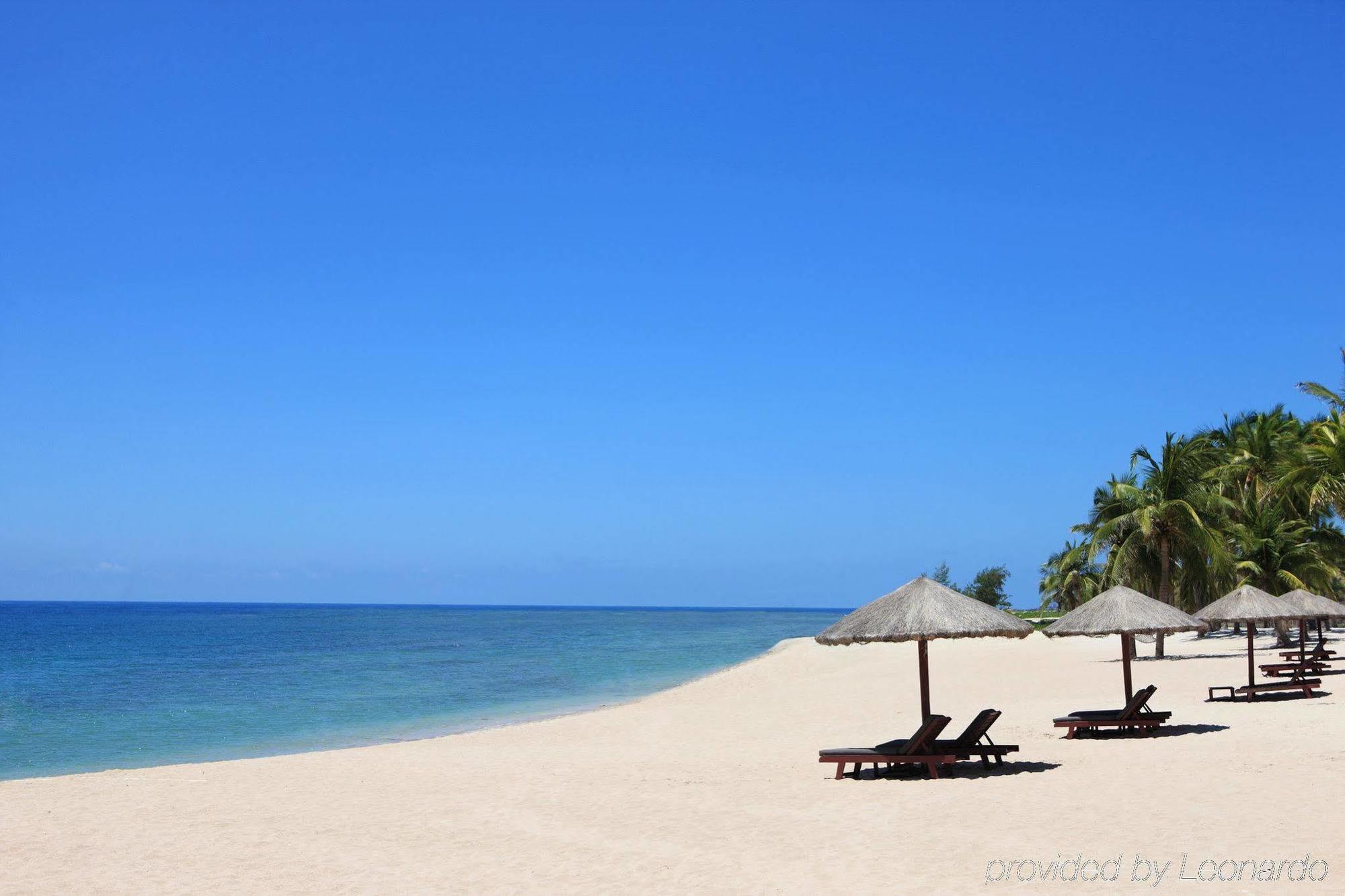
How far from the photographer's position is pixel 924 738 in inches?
478

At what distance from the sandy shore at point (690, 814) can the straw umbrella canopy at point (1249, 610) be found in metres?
1.40

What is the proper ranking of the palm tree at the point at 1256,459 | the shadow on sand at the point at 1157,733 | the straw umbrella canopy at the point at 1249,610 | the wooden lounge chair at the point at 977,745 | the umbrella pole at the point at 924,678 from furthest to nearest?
the palm tree at the point at 1256,459 < the straw umbrella canopy at the point at 1249,610 < the shadow on sand at the point at 1157,733 < the umbrella pole at the point at 924,678 < the wooden lounge chair at the point at 977,745

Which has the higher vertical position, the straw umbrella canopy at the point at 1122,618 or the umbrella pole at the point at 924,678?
the straw umbrella canopy at the point at 1122,618

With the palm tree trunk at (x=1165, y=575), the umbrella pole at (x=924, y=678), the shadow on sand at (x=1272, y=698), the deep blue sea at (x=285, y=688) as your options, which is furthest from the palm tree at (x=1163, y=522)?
the umbrella pole at (x=924, y=678)

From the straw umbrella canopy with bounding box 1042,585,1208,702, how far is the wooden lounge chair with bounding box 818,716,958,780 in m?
3.11

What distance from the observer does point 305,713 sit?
26.7m

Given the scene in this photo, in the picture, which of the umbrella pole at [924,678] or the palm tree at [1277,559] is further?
the palm tree at [1277,559]

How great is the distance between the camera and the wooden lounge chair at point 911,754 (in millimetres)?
11930

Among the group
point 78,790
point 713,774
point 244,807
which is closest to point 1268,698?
point 713,774

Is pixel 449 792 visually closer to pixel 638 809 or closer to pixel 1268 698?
pixel 638 809

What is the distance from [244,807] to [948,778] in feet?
24.6

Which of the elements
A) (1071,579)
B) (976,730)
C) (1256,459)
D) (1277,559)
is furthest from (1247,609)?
(1071,579)

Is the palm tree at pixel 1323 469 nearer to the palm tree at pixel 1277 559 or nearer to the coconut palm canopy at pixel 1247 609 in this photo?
the palm tree at pixel 1277 559

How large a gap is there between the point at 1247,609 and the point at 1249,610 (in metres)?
0.05
